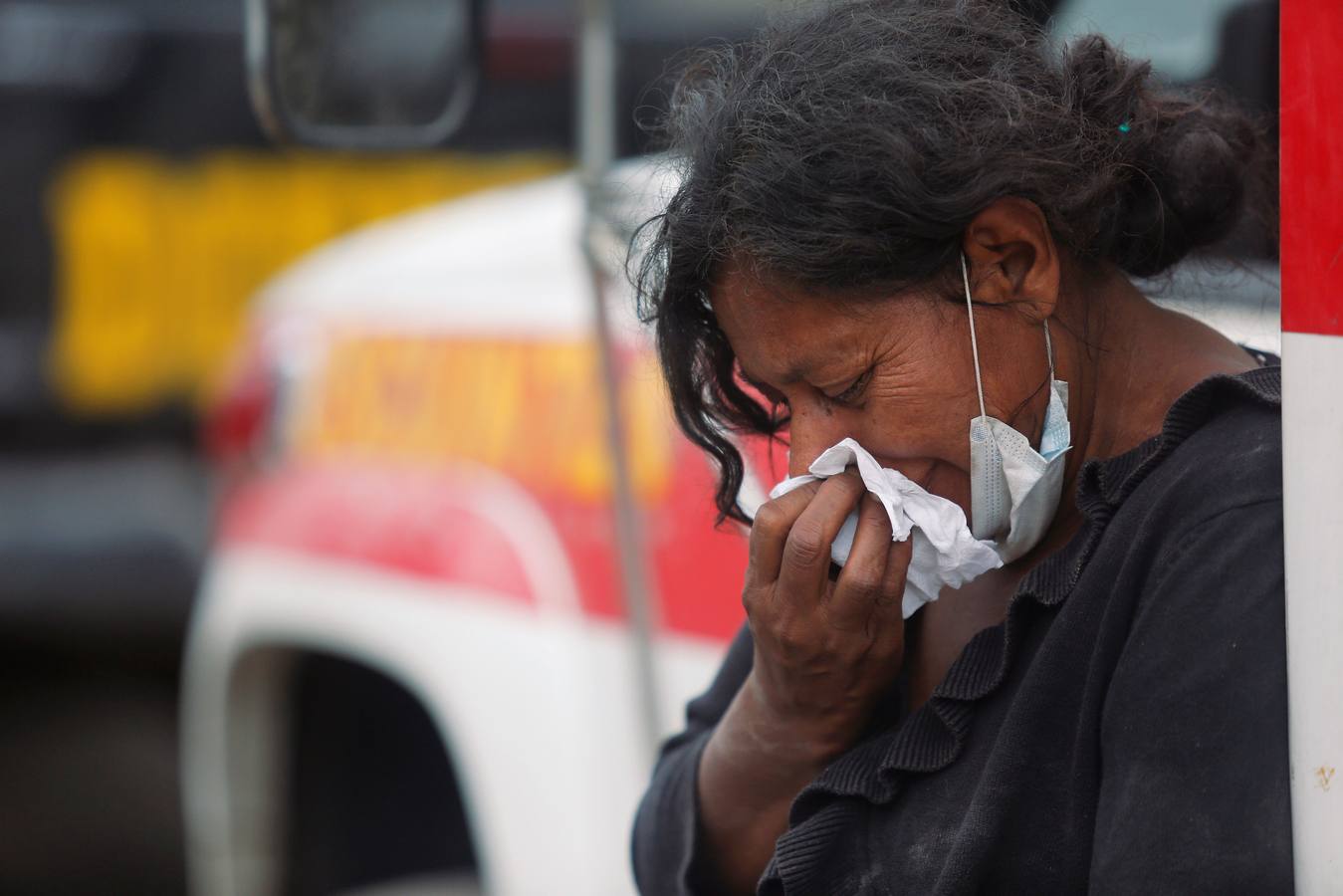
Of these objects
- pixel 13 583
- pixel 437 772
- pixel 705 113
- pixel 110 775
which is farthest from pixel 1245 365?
pixel 13 583

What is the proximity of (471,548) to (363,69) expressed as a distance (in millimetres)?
842

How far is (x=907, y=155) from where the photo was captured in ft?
4.16

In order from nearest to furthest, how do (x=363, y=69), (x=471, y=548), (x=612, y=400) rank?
(x=363, y=69) → (x=612, y=400) → (x=471, y=548)

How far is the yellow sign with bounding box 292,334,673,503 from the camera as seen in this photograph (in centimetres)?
249

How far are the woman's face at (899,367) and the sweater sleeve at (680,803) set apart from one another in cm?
36

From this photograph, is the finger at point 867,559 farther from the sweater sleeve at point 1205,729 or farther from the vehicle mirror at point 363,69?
the vehicle mirror at point 363,69

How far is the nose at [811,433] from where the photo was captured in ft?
4.57

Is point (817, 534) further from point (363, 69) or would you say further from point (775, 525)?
point (363, 69)

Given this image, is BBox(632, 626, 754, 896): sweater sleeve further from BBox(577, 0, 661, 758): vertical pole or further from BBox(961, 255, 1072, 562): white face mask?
BBox(577, 0, 661, 758): vertical pole

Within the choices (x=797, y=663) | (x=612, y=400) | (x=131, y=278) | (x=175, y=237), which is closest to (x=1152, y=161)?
(x=797, y=663)

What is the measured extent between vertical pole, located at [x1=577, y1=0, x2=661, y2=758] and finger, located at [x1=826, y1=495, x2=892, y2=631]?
39.6 inches

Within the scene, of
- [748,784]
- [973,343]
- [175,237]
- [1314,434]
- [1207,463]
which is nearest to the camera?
[1314,434]

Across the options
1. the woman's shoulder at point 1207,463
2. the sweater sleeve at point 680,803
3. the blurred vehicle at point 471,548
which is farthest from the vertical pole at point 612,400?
the woman's shoulder at point 1207,463

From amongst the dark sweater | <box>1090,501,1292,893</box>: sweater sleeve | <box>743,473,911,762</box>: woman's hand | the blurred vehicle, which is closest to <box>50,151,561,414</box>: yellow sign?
the blurred vehicle
